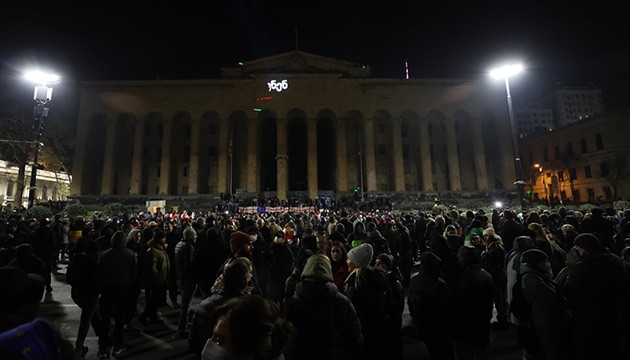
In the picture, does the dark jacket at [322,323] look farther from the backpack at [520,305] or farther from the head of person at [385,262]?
the backpack at [520,305]

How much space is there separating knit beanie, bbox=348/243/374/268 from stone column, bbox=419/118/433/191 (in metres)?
35.9

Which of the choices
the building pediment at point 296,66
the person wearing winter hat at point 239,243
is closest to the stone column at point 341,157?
the building pediment at point 296,66

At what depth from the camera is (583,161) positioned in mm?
40969

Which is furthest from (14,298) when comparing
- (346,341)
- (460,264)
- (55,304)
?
(55,304)

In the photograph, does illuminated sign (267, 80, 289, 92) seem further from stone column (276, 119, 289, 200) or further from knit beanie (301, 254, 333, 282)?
knit beanie (301, 254, 333, 282)

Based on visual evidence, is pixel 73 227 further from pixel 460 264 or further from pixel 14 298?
pixel 460 264

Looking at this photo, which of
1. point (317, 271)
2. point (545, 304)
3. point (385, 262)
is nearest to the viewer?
point (317, 271)

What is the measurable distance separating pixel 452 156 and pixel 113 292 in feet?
128

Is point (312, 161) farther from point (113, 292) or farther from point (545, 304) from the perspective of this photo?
point (545, 304)

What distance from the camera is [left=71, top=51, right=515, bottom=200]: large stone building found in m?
37.8

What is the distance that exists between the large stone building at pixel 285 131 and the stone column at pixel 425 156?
12cm

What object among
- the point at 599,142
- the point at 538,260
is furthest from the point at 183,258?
the point at 599,142

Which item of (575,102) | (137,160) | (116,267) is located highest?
(575,102)

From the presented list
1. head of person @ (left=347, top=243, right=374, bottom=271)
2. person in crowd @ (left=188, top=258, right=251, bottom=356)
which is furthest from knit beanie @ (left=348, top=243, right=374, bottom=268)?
person in crowd @ (left=188, top=258, right=251, bottom=356)
